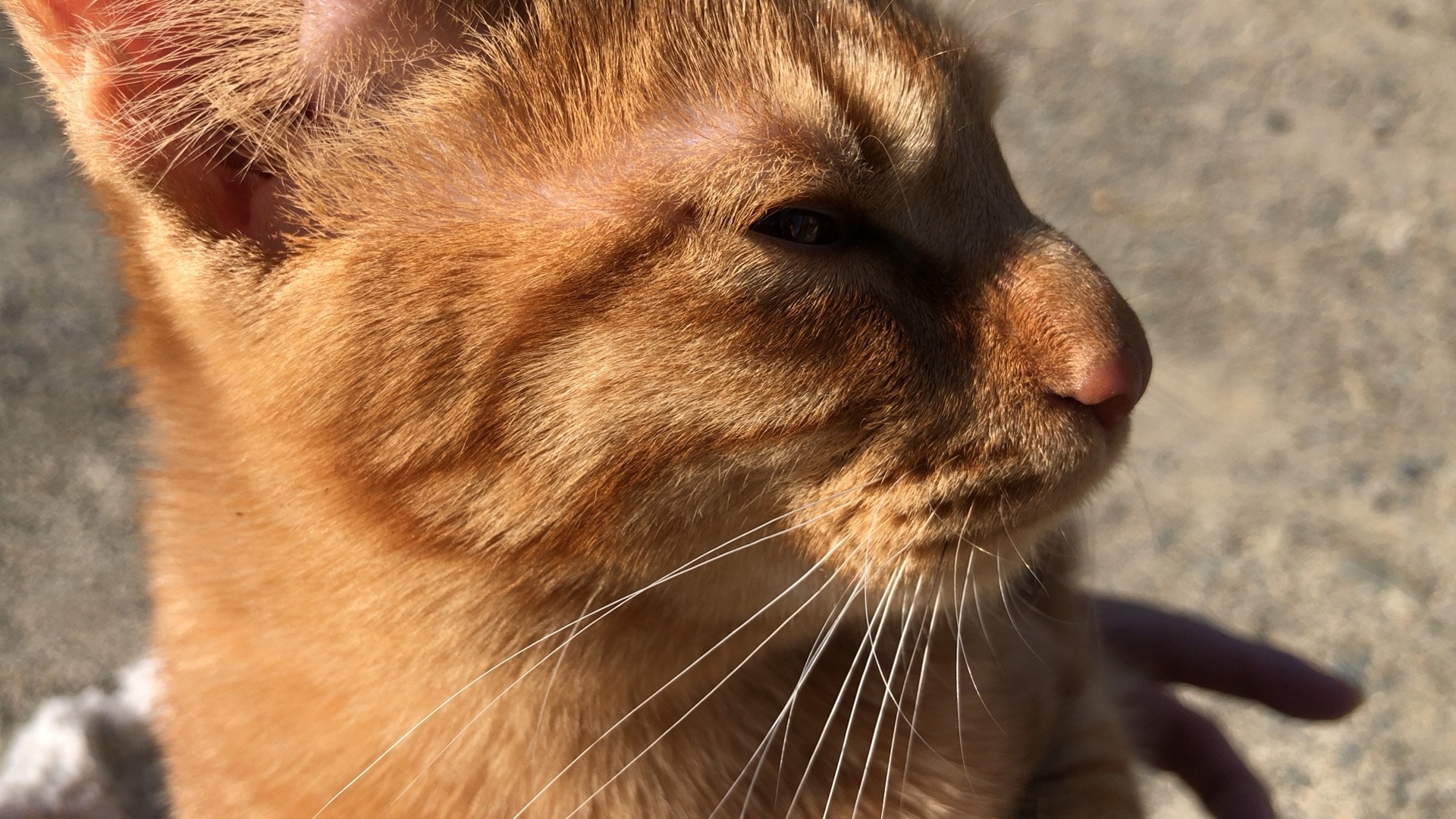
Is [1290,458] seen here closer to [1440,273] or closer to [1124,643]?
[1440,273]

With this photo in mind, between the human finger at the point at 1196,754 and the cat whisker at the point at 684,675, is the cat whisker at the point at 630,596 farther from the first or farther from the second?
the human finger at the point at 1196,754

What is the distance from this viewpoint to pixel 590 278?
3.02 feet

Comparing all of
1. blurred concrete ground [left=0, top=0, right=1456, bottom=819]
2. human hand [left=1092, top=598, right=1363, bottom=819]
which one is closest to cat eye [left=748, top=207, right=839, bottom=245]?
human hand [left=1092, top=598, right=1363, bottom=819]

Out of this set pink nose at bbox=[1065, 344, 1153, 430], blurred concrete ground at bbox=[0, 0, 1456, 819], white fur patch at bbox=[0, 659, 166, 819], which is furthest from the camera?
blurred concrete ground at bbox=[0, 0, 1456, 819]

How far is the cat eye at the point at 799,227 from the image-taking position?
0.96 metres

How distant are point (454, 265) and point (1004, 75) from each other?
65 centimetres

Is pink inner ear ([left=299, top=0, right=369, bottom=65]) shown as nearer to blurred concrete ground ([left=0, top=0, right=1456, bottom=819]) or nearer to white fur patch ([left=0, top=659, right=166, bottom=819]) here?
white fur patch ([left=0, top=659, right=166, bottom=819])

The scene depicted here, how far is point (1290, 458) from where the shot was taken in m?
2.54

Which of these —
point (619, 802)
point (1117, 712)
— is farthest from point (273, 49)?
point (1117, 712)

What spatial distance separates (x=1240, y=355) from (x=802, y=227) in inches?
80.9

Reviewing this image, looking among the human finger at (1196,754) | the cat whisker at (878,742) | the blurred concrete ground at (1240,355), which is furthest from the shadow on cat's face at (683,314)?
the blurred concrete ground at (1240,355)

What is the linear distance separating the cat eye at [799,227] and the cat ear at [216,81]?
0.91ft

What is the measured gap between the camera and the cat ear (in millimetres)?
878

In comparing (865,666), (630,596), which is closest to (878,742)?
(865,666)
